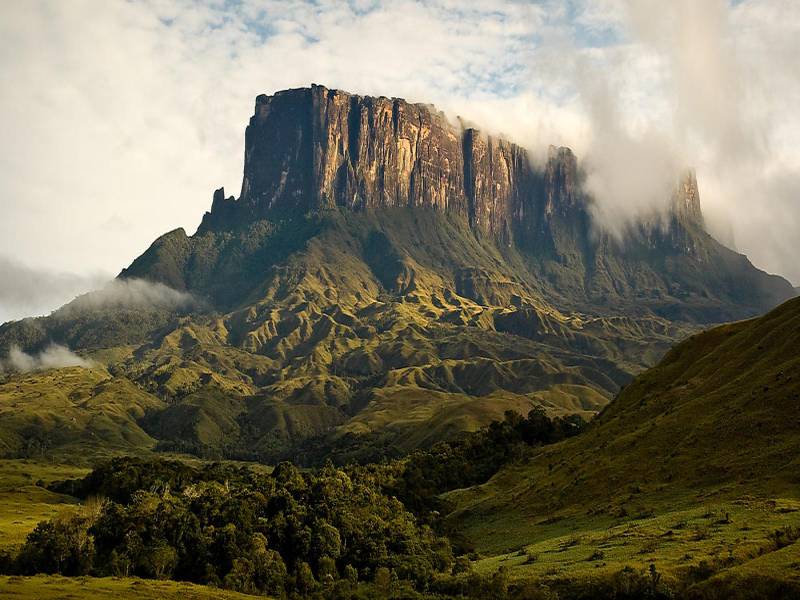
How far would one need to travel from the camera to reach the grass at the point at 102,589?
75000 mm

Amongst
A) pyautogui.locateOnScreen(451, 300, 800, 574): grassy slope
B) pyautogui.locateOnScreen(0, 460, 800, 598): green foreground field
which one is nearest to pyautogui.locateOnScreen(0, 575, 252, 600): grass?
pyautogui.locateOnScreen(0, 460, 800, 598): green foreground field

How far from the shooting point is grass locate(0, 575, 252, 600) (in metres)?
75.0

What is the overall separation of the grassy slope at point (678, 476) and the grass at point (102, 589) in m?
34.1

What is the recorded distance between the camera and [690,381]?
14050 cm

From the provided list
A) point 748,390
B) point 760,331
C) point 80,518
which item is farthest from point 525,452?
point 80,518

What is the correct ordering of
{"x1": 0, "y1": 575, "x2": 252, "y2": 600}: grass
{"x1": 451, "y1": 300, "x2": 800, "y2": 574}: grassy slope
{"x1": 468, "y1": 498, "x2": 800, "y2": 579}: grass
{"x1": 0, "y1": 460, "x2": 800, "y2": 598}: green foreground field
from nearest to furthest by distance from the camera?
{"x1": 0, "y1": 460, "x2": 800, "y2": 598}: green foreground field → {"x1": 468, "y1": 498, "x2": 800, "y2": 579}: grass → {"x1": 0, "y1": 575, "x2": 252, "y2": 600}: grass → {"x1": 451, "y1": 300, "x2": 800, "y2": 574}: grassy slope

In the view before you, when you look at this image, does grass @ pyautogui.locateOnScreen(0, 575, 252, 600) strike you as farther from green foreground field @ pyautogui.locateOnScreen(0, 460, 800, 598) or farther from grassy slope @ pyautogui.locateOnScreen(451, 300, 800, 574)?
grassy slope @ pyautogui.locateOnScreen(451, 300, 800, 574)

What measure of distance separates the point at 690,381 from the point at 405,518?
187 ft

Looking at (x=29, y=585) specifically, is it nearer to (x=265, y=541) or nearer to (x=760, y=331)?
(x=265, y=541)

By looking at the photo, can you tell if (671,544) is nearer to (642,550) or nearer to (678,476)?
(642,550)

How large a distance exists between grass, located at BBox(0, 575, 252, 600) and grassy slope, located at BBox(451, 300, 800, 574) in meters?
34.1

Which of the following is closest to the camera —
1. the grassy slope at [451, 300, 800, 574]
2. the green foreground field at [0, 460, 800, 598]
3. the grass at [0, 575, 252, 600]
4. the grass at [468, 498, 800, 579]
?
the green foreground field at [0, 460, 800, 598]

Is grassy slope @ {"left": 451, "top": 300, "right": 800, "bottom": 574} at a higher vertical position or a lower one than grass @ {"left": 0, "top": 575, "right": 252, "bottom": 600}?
higher

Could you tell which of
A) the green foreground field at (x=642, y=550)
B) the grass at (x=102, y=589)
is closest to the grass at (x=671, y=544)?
the green foreground field at (x=642, y=550)
